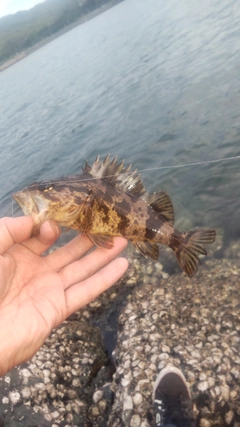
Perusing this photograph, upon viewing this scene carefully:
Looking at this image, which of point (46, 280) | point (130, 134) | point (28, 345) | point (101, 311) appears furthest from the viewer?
point (130, 134)

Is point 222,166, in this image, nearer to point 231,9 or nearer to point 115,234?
point 115,234

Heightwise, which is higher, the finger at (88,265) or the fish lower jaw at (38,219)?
the fish lower jaw at (38,219)

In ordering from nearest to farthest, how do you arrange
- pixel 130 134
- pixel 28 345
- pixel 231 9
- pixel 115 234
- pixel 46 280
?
pixel 28 345, pixel 46 280, pixel 115 234, pixel 130 134, pixel 231 9

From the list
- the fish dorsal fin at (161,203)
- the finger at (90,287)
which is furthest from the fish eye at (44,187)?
the fish dorsal fin at (161,203)

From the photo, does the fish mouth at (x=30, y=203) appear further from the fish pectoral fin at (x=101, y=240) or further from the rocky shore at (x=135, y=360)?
the rocky shore at (x=135, y=360)

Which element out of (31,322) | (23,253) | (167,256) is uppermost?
(23,253)

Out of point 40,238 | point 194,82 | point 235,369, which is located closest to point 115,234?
point 40,238

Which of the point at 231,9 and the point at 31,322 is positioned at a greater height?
the point at 31,322
